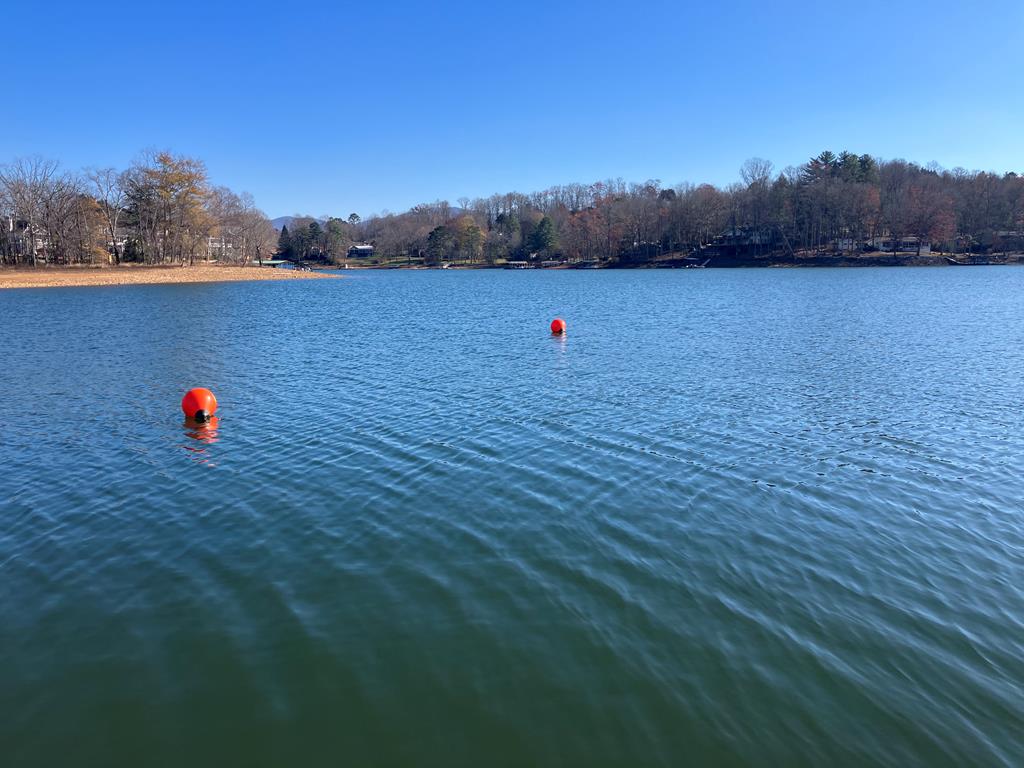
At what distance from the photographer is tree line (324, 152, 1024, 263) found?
12450 centimetres

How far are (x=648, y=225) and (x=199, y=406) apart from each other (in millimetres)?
149913

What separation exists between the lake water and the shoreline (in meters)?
72.4

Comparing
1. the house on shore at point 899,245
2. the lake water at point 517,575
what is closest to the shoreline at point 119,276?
the lake water at point 517,575

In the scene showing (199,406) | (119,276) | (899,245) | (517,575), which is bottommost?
(517,575)

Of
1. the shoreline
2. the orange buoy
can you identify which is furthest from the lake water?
the shoreline

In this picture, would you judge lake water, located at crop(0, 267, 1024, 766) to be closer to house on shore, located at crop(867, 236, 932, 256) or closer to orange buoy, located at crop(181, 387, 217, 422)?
orange buoy, located at crop(181, 387, 217, 422)

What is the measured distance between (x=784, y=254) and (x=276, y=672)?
144100 millimetres

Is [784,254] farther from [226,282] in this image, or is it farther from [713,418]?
[713,418]

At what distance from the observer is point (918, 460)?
1366 centimetres

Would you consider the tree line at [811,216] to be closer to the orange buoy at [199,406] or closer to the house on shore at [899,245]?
the house on shore at [899,245]

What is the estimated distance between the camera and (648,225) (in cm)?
15500

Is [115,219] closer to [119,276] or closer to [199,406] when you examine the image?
[119,276]

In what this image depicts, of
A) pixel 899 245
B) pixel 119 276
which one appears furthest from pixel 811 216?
pixel 119 276

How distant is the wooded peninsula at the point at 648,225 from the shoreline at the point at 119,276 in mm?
8432
